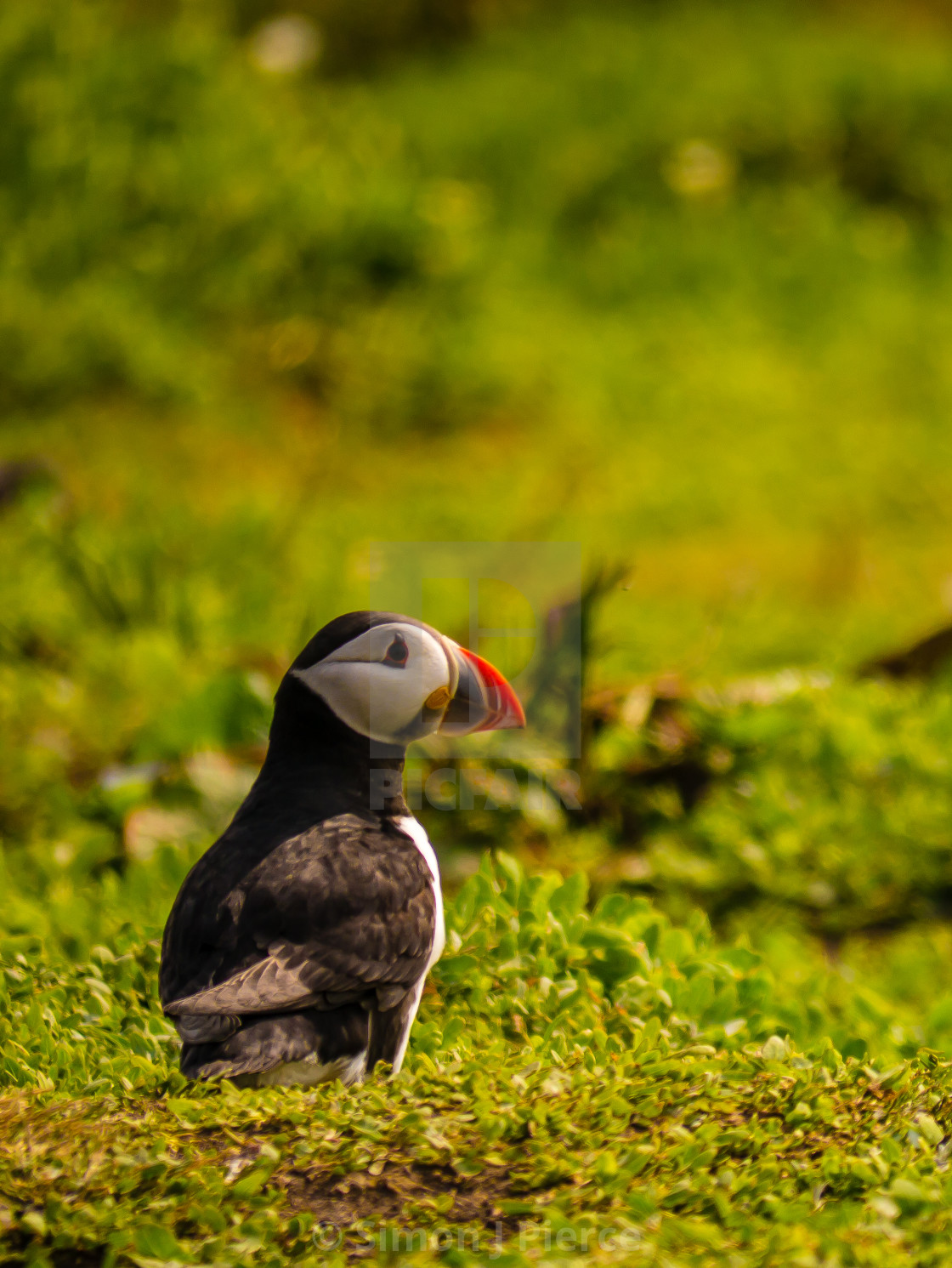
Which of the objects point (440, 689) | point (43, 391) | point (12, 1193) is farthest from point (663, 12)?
point (12, 1193)

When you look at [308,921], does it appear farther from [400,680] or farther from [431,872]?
[400,680]

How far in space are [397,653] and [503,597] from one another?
317 centimetres

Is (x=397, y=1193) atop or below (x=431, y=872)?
below

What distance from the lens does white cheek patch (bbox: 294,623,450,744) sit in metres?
2.23

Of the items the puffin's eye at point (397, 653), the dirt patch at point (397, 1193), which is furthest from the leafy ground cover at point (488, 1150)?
the puffin's eye at point (397, 653)

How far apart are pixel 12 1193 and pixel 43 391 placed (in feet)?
17.3

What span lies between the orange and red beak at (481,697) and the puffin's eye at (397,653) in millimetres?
81

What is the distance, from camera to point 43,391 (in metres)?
6.56

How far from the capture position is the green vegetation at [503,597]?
200 centimetres

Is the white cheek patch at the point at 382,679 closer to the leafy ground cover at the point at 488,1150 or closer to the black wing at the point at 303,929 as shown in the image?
the black wing at the point at 303,929

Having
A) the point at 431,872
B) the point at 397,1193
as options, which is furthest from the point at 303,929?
the point at 397,1193

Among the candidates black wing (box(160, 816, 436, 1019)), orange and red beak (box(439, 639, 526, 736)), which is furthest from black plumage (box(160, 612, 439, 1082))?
orange and red beak (box(439, 639, 526, 736))

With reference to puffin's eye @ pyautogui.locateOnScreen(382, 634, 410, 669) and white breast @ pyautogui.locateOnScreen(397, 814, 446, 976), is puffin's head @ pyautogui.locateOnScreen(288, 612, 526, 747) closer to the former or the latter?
puffin's eye @ pyautogui.locateOnScreen(382, 634, 410, 669)

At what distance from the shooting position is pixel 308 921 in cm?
214
